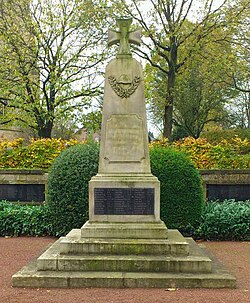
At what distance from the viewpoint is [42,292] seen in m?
6.47

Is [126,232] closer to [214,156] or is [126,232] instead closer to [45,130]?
[214,156]

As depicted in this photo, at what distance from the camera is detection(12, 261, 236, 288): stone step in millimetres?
6695

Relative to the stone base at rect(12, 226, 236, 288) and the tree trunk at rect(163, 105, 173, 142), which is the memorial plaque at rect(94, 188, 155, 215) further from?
the tree trunk at rect(163, 105, 173, 142)

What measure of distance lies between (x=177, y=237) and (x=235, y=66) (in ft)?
63.7

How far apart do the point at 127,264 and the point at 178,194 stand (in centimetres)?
453

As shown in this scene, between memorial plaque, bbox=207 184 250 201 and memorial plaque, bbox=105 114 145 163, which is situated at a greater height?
memorial plaque, bbox=105 114 145 163

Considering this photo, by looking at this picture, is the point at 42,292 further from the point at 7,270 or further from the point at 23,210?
the point at 23,210

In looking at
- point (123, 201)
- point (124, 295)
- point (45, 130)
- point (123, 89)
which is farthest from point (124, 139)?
point (45, 130)

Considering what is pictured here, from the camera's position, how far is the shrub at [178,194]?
11.3m

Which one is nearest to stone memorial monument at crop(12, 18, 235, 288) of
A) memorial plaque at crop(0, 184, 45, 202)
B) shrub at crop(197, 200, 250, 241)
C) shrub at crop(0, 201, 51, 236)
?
shrub at crop(197, 200, 250, 241)

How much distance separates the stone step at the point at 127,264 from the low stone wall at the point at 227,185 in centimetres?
660

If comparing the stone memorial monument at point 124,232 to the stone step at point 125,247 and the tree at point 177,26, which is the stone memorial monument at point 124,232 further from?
the tree at point 177,26

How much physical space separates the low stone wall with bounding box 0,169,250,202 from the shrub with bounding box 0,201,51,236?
1.78 meters

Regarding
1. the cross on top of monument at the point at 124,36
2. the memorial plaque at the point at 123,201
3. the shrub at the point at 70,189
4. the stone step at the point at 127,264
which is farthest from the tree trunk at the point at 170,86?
the stone step at the point at 127,264
